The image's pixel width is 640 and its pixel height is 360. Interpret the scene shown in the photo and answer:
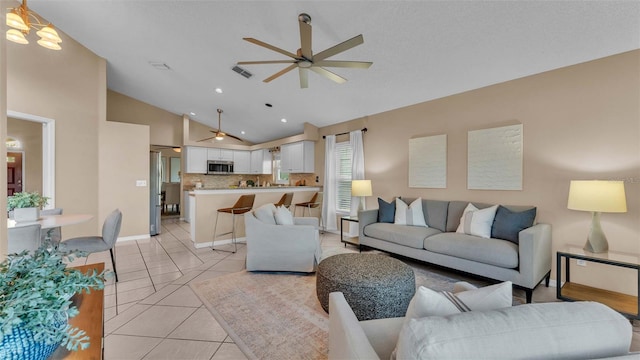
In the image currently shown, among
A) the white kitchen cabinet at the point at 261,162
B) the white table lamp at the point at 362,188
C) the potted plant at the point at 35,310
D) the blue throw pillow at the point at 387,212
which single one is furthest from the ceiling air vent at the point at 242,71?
the potted plant at the point at 35,310

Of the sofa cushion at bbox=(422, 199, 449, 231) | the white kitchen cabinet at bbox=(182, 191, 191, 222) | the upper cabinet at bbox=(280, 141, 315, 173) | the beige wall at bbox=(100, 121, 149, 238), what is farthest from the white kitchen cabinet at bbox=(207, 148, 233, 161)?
the sofa cushion at bbox=(422, 199, 449, 231)

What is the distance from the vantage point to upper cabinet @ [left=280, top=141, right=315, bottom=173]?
649 cm

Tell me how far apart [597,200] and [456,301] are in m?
2.57

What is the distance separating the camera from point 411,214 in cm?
403

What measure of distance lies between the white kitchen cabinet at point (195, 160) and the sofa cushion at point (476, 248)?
6.59 m

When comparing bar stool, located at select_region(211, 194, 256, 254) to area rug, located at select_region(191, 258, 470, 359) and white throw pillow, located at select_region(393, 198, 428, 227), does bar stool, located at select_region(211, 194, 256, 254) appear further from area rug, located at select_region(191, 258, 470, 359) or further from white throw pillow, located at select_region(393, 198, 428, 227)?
white throw pillow, located at select_region(393, 198, 428, 227)

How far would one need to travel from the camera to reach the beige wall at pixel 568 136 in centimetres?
265

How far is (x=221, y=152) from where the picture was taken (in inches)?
321

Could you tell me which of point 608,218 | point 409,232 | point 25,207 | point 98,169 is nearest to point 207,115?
point 98,169

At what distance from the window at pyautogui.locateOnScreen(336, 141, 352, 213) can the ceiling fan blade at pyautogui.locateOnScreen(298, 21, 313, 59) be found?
3.24m

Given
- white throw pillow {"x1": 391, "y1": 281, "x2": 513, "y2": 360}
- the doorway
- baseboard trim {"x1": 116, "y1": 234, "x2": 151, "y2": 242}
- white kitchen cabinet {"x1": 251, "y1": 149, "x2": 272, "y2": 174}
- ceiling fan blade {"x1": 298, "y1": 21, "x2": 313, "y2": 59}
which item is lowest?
baseboard trim {"x1": 116, "y1": 234, "x2": 151, "y2": 242}

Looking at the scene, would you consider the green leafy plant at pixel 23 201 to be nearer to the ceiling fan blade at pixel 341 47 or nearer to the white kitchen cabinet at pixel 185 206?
the ceiling fan blade at pixel 341 47

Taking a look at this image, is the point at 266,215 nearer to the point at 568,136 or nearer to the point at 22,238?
the point at 22,238

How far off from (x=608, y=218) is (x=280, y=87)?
475cm
